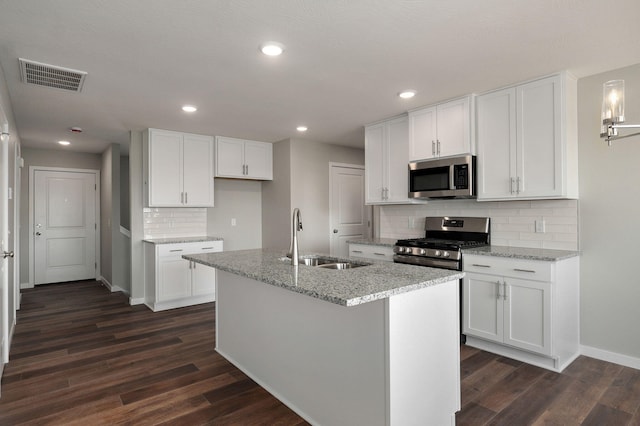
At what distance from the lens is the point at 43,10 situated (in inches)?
77.5

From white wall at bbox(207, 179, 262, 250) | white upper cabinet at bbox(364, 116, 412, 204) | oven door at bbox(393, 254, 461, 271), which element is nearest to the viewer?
oven door at bbox(393, 254, 461, 271)

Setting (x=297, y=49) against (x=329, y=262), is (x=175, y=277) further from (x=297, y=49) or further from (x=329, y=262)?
(x=297, y=49)

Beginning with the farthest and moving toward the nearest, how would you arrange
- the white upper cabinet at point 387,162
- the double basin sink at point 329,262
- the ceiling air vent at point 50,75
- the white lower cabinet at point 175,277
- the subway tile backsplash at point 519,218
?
the white lower cabinet at point 175,277, the white upper cabinet at point 387,162, the subway tile backsplash at point 519,218, the ceiling air vent at point 50,75, the double basin sink at point 329,262

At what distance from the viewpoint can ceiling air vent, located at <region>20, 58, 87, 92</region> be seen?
2.67 meters

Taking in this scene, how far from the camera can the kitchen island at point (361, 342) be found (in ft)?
5.61

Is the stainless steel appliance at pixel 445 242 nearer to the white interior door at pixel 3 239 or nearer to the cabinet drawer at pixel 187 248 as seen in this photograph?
the cabinet drawer at pixel 187 248

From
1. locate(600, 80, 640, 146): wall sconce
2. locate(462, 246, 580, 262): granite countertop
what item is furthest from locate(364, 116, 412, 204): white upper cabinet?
locate(600, 80, 640, 146): wall sconce

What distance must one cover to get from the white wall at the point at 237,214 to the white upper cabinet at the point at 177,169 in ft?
1.47

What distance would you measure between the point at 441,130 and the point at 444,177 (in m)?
0.47

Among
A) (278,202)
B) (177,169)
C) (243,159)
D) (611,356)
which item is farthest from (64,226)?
(611,356)

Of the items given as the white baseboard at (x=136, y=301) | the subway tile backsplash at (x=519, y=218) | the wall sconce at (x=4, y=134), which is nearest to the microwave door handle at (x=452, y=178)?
the subway tile backsplash at (x=519, y=218)

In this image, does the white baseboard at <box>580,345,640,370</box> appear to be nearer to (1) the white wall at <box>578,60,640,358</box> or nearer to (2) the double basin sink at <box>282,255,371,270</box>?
(1) the white wall at <box>578,60,640,358</box>

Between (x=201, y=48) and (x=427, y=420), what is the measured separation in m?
2.57

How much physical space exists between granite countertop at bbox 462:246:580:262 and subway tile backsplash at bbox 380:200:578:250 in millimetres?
116
